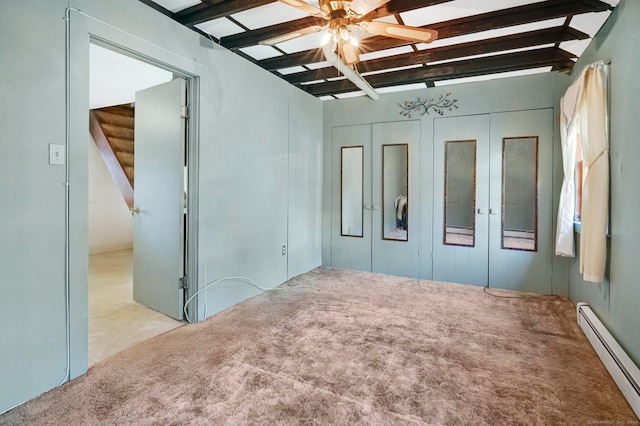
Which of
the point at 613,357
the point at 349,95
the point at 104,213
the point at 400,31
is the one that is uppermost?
the point at 349,95

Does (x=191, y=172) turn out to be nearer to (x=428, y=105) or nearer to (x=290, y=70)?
(x=290, y=70)

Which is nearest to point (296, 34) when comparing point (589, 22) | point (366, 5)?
point (366, 5)

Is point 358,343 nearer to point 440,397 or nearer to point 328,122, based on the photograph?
point 440,397

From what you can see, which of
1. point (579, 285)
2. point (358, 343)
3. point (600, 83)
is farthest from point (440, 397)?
point (600, 83)

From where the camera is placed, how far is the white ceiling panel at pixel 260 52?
3244 millimetres

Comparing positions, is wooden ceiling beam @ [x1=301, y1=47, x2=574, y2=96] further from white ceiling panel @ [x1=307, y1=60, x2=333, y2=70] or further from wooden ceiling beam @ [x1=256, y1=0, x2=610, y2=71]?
wooden ceiling beam @ [x1=256, y1=0, x2=610, y2=71]

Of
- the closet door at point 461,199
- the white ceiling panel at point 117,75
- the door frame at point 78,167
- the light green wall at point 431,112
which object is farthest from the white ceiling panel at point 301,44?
the closet door at point 461,199

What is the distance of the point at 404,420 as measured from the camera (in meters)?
1.69

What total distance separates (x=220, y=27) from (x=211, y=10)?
12.4 inches

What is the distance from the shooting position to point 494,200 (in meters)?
3.97

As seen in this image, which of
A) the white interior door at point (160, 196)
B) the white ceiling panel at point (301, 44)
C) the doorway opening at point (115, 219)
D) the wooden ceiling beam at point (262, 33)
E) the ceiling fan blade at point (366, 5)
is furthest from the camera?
the white ceiling panel at point (301, 44)

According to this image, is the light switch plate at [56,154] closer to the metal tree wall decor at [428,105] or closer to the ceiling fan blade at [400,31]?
the ceiling fan blade at [400,31]

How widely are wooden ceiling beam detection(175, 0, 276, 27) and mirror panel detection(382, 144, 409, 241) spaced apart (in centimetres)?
268

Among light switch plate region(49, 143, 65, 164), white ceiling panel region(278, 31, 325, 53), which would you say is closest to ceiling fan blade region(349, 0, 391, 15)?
white ceiling panel region(278, 31, 325, 53)
